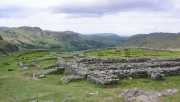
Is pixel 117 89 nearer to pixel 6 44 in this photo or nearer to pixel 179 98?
pixel 179 98

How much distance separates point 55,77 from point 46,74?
3.23m

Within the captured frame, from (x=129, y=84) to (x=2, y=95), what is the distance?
1479 centimetres

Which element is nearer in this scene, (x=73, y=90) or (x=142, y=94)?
(x=142, y=94)

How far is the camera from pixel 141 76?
43094 mm

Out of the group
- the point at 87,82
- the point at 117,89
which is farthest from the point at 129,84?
the point at 87,82

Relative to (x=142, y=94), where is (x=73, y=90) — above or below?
below

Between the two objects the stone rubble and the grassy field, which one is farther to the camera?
the grassy field

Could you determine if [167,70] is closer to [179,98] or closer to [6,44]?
[179,98]

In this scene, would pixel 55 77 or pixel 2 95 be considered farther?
pixel 55 77

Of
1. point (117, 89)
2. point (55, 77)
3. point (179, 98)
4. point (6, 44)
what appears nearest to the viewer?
point (179, 98)

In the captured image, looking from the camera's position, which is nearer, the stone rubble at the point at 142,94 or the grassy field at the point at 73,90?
the stone rubble at the point at 142,94

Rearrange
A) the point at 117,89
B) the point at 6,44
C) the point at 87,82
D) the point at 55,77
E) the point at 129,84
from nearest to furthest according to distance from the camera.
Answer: the point at 117,89, the point at 129,84, the point at 87,82, the point at 55,77, the point at 6,44

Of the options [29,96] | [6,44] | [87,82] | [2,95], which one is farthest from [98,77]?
[6,44]

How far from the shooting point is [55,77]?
5019 cm
